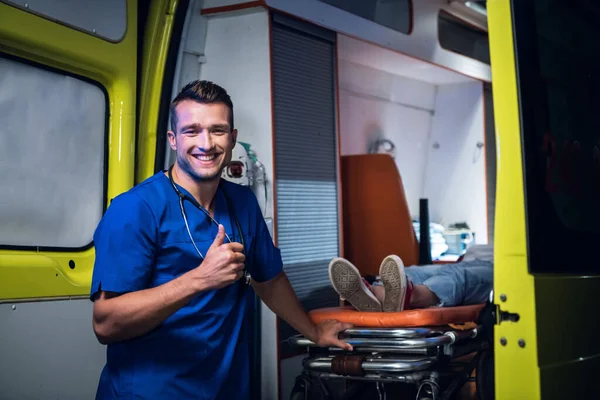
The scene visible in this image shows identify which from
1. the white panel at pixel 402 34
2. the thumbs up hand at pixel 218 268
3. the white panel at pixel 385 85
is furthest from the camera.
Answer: the white panel at pixel 385 85

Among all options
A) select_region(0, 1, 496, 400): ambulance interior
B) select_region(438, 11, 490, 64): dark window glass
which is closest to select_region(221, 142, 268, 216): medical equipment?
select_region(0, 1, 496, 400): ambulance interior

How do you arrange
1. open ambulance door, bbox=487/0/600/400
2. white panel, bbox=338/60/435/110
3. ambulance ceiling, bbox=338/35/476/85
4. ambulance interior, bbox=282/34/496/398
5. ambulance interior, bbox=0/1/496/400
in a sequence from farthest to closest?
ambulance interior, bbox=282/34/496/398, white panel, bbox=338/60/435/110, ambulance ceiling, bbox=338/35/476/85, ambulance interior, bbox=0/1/496/400, open ambulance door, bbox=487/0/600/400

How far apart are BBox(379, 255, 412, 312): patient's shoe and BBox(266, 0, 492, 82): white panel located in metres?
1.47

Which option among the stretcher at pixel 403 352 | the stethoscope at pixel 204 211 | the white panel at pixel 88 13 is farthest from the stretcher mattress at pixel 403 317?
the white panel at pixel 88 13

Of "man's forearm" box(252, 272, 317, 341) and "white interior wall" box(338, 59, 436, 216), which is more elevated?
"white interior wall" box(338, 59, 436, 216)

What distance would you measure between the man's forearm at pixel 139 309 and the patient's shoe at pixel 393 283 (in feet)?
4.77

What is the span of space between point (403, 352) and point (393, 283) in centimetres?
35

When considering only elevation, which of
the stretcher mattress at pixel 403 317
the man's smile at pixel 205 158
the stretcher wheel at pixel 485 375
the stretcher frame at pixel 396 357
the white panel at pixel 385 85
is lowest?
the stretcher wheel at pixel 485 375

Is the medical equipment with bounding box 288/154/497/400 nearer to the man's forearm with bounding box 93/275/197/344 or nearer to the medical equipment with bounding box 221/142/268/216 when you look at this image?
the medical equipment with bounding box 221/142/268/216

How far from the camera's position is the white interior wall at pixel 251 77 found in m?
3.85

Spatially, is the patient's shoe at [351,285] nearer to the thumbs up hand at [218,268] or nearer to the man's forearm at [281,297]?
the man's forearm at [281,297]

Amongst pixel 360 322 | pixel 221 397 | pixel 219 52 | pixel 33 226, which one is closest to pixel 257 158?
pixel 219 52

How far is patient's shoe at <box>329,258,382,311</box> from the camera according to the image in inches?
135

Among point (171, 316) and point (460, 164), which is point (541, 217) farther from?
point (460, 164)
